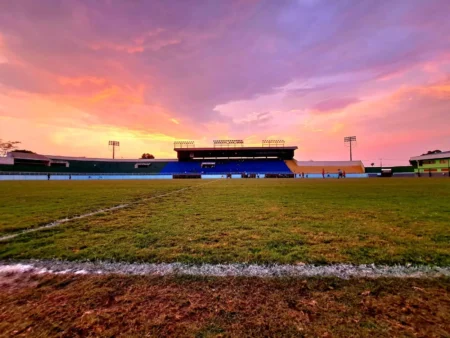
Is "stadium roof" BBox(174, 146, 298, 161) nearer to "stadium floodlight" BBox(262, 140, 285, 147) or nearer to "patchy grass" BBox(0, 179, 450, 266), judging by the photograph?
"stadium floodlight" BBox(262, 140, 285, 147)

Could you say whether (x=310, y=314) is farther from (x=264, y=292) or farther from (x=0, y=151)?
(x=0, y=151)

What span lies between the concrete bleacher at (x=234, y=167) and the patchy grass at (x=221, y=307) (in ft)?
169

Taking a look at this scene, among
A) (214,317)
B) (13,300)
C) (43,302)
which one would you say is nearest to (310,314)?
(214,317)

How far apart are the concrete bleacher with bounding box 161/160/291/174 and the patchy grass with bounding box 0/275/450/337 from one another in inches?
2028

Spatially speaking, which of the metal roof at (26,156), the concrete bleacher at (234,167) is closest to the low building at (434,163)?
the concrete bleacher at (234,167)

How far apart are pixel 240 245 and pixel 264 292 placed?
1335 millimetres

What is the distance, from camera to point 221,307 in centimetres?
180

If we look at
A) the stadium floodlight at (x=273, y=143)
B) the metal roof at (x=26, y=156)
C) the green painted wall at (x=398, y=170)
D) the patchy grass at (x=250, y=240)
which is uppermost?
the stadium floodlight at (x=273, y=143)

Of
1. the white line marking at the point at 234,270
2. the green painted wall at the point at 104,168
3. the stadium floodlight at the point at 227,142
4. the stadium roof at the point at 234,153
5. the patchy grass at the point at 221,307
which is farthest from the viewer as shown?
the stadium floodlight at the point at 227,142

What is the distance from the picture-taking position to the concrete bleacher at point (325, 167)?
54.7 meters

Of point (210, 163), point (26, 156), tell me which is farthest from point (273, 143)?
point (26, 156)

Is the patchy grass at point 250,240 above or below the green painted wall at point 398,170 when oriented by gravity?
below

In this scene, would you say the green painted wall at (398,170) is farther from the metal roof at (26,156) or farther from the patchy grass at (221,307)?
the metal roof at (26,156)

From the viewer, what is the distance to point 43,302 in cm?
192
